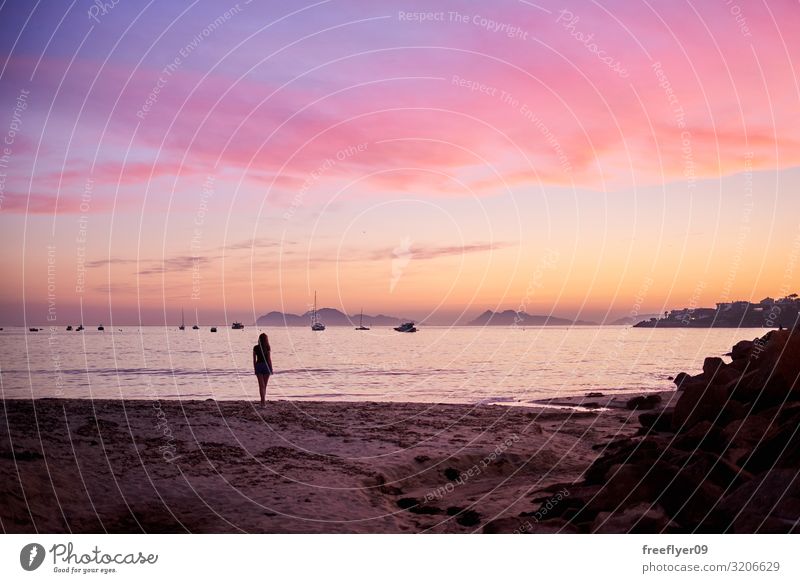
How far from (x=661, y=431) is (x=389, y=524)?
10.00 meters

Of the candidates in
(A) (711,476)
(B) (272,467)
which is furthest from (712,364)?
(B) (272,467)

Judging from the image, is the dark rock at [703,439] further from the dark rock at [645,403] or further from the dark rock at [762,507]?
the dark rock at [645,403]

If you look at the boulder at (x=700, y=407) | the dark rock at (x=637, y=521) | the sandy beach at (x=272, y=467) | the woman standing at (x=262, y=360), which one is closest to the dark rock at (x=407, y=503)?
the sandy beach at (x=272, y=467)

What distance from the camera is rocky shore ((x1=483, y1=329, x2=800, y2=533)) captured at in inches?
419

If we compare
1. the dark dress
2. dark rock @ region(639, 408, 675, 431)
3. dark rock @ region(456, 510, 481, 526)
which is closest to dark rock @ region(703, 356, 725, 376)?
dark rock @ region(639, 408, 675, 431)

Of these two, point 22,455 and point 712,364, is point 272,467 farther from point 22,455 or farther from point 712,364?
point 712,364

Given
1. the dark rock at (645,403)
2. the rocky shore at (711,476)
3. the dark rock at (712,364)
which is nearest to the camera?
the rocky shore at (711,476)

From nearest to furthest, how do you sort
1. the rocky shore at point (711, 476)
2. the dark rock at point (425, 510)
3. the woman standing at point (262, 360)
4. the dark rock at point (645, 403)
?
the rocky shore at point (711, 476)
the dark rock at point (425, 510)
the woman standing at point (262, 360)
the dark rock at point (645, 403)

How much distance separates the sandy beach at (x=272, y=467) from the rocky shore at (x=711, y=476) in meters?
0.81

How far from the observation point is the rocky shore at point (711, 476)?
10.6m

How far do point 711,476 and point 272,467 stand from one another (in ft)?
31.4

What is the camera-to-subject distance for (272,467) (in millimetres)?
17203

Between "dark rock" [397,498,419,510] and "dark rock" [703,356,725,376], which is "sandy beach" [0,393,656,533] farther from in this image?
"dark rock" [703,356,725,376]
